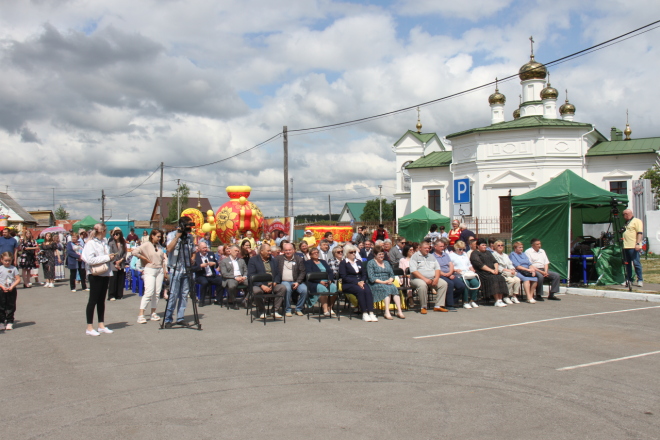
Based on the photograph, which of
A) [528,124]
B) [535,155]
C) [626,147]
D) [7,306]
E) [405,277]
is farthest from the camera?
[626,147]

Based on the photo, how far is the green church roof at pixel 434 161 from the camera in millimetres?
45684

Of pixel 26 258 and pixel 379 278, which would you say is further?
pixel 26 258

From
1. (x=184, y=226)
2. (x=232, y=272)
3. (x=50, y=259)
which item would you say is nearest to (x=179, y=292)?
(x=184, y=226)

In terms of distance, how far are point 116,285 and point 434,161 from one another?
37225 mm

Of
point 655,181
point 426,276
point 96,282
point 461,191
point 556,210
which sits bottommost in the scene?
point 426,276

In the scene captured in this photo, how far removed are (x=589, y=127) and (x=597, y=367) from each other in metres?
35.8

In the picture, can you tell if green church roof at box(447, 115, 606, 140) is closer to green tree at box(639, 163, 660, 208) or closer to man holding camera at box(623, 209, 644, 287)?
green tree at box(639, 163, 660, 208)

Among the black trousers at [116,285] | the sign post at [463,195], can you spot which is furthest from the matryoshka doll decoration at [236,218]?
the sign post at [463,195]

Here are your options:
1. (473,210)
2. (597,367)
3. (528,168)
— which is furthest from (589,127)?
(597,367)

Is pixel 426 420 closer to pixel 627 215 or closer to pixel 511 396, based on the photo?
pixel 511 396

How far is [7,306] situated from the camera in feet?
29.7

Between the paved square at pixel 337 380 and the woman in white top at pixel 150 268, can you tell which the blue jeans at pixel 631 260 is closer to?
the paved square at pixel 337 380

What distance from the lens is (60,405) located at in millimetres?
5141

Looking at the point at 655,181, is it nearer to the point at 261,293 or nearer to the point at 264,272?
the point at 264,272
